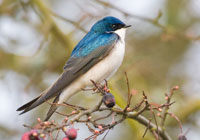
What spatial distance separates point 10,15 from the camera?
491 cm

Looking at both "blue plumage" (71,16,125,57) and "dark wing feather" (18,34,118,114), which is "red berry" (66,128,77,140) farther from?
"blue plumage" (71,16,125,57)

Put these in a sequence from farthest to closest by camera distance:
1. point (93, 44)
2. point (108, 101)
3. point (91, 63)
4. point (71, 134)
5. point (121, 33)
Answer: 1. point (121, 33)
2. point (93, 44)
3. point (91, 63)
4. point (108, 101)
5. point (71, 134)

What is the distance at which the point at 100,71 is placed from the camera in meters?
3.91

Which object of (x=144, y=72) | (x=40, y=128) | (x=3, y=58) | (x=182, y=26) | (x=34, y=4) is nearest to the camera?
(x=40, y=128)

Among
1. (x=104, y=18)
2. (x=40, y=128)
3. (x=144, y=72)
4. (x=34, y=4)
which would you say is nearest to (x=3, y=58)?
(x=34, y=4)

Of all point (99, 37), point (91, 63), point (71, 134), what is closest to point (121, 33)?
point (99, 37)

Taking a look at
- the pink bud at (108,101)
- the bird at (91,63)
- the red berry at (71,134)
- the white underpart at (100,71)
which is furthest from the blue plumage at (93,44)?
the red berry at (71,134)

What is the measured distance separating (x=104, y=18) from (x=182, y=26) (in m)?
2.56

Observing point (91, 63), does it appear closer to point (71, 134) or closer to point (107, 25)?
point (107, 25)

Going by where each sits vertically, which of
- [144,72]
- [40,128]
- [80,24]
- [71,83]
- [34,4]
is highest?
[34,4]

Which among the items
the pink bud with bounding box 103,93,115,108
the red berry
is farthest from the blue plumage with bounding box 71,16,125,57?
the red berry

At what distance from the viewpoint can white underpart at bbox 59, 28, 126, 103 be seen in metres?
3.87

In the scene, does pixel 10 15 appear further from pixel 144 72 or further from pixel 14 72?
pixel 144 72

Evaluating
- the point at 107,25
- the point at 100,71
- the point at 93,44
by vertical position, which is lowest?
the point at 100,71
